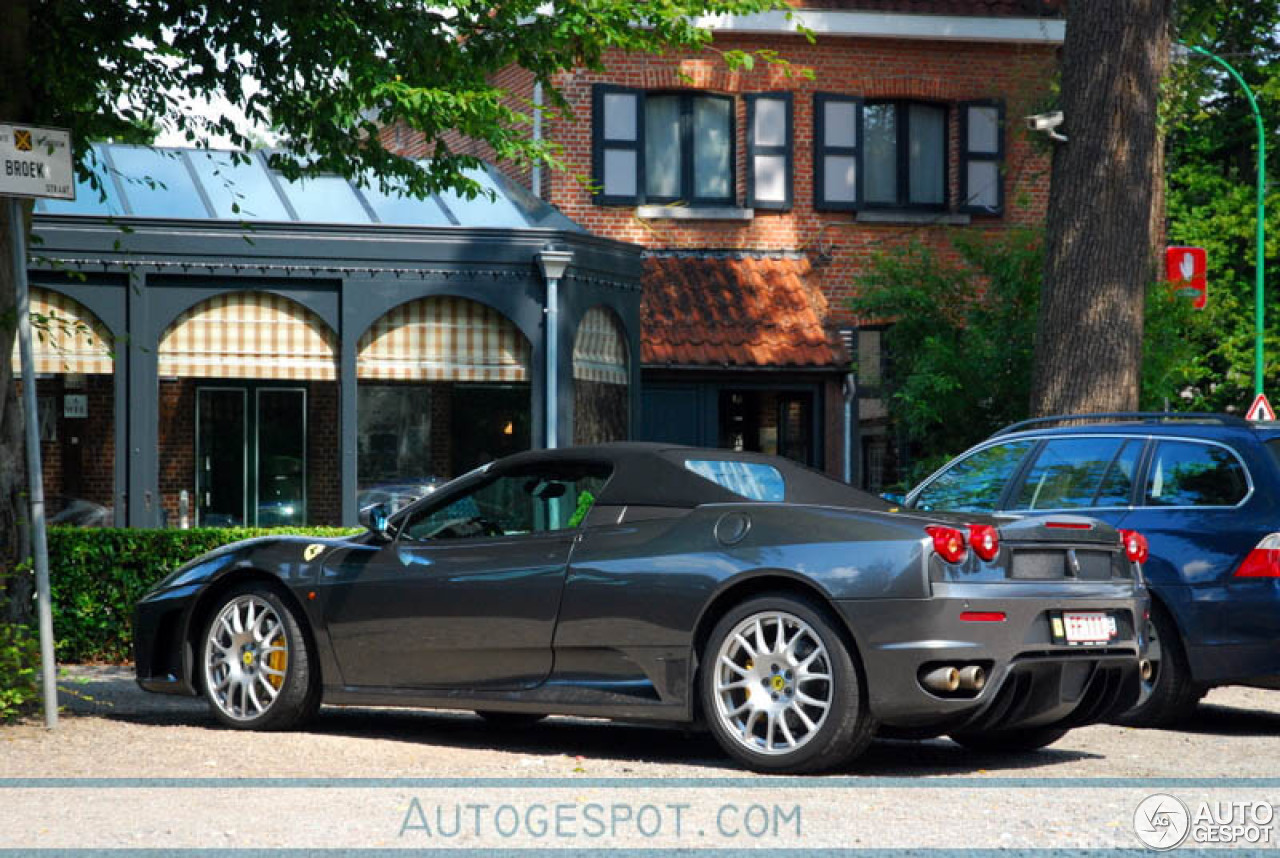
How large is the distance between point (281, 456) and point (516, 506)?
1353 cm

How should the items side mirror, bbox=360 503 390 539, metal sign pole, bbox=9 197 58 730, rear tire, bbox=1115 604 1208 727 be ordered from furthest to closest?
1. rear tire, bbox=1115 604 1208 727
2. metal sign pole, bbox=9 197 58 730
3. side mirror, bbox=360 503 390 539

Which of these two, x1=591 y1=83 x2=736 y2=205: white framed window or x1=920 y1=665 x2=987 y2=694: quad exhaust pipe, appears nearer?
x1=920 y1=665 x2=987 y2=694: quad exhaust pipe

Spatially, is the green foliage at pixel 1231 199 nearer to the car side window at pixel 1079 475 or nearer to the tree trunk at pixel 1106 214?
the tree trunk at pixel 1106 214

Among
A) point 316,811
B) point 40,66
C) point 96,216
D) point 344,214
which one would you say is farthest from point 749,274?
point 316,811

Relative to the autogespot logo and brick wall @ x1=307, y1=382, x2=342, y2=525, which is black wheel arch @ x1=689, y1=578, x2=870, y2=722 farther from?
brick wall @ x1=307, y1=382, x2=342, y2=525

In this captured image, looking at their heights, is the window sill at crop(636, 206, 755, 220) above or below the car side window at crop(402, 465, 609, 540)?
above

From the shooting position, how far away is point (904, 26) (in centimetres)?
2644

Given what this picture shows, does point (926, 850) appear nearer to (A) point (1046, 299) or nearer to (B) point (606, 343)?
(A) point (1046, 299)

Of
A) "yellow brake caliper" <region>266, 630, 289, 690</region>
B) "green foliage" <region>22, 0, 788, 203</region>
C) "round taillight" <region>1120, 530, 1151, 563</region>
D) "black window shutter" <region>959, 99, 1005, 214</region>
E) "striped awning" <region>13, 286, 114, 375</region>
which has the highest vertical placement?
"black window shutter" <region>959, 99, 1005, 214</region>

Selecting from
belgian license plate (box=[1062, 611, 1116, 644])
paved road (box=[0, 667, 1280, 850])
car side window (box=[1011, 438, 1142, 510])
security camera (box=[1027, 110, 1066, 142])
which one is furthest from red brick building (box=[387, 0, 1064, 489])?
belgian license plate (box=[1062, 611, 1116, 644])

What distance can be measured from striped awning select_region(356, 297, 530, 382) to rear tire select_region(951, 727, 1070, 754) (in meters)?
11.9

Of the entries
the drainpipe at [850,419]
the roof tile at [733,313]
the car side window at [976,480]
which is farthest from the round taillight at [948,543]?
the drainpipe at [850,419]

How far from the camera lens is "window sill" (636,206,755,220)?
25703mm

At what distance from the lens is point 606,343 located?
2119 centimetres
